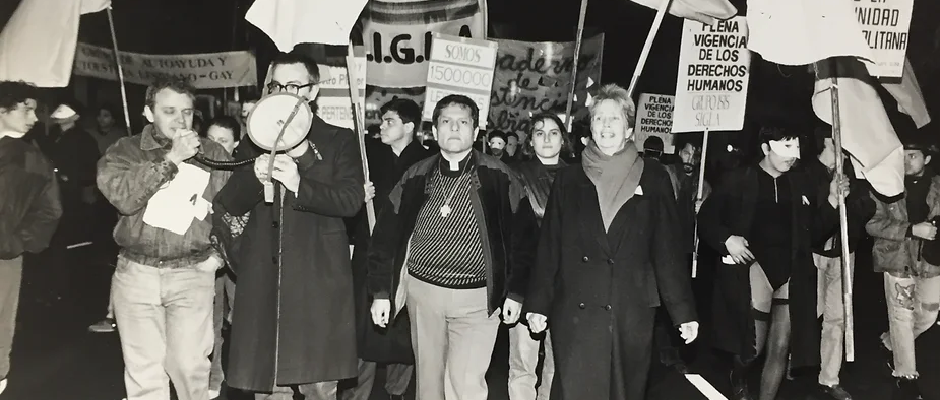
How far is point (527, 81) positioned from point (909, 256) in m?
3.30

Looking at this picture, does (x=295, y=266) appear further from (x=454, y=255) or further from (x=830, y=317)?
(x=830, y=317)

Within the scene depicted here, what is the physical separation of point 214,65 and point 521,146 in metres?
3.44

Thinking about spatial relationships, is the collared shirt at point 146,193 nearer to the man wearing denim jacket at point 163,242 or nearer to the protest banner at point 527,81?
the man wearing denim jacket at point 163,242

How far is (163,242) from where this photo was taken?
3680mm

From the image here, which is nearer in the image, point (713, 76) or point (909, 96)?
point (909, 96)

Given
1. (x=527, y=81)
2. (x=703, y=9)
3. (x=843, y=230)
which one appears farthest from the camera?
(x=527, y=81)

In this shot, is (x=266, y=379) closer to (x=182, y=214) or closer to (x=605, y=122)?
(x=182, y=214)

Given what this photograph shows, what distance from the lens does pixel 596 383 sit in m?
3.51

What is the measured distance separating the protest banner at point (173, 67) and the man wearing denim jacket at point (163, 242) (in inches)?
34.3

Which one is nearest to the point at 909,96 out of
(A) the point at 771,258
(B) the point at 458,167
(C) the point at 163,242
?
(A) the point at 771,258

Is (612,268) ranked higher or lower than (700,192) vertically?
lower

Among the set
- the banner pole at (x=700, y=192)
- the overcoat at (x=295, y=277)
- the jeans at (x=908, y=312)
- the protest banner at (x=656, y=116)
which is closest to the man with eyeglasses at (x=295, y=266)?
the overcoat at (x=295, y=277)

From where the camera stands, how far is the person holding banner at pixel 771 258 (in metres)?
4.51

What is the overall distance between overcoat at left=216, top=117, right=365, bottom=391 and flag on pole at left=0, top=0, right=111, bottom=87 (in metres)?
1.61
